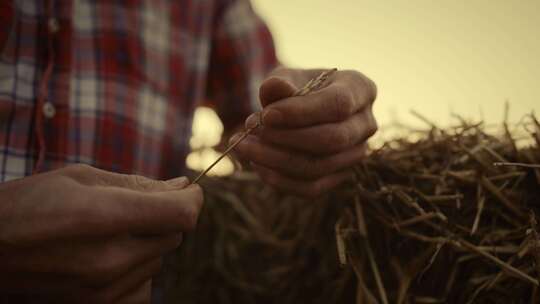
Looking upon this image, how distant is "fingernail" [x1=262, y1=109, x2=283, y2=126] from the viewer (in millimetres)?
598

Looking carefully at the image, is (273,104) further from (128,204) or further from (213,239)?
(213,239)

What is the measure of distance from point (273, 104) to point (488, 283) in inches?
16.5

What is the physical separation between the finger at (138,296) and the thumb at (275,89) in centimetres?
30

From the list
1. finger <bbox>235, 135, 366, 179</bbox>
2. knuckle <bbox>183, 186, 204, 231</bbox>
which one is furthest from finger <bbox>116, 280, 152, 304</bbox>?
finger <bbox>235, 135, 366, 179</bbox>

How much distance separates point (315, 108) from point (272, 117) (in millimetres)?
62

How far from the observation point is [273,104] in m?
0.60

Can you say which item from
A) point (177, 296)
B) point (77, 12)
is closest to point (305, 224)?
point (177, 296)

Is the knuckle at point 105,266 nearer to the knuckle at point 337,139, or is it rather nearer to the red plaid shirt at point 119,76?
the knuckle at point 337,139

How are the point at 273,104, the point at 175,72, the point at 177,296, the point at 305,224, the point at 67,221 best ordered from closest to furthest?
1. the point at 67,221
2. the point at 273,104
3. the point at 305,224
4. the point at 177,296
5. the point at 175,72

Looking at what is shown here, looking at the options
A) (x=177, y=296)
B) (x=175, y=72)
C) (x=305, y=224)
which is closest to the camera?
(x=305, y=224)

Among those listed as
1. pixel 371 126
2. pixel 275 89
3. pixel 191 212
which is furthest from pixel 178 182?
pixel 371 126

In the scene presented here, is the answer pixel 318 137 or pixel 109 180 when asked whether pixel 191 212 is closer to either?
pixel 109 180

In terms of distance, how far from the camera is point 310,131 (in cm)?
64

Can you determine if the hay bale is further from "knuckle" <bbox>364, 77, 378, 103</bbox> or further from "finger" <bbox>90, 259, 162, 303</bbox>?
"finger" <bbox>90, 259, 162, 303</bbox>
